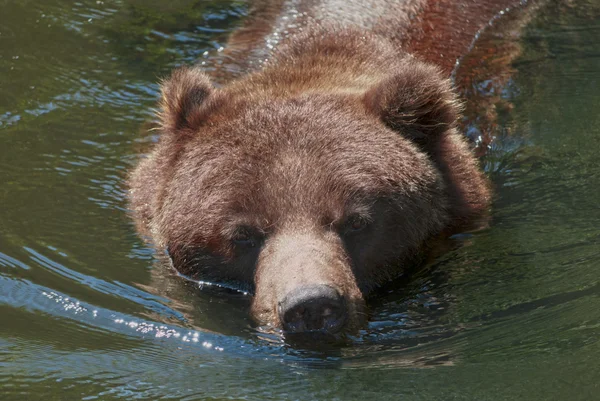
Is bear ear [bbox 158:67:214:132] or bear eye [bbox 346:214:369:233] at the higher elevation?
bear ear [bbox 158:67:214:132]

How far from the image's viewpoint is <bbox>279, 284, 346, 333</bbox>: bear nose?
5.29 m

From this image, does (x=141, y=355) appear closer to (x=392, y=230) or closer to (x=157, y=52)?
(x=392, y=230)

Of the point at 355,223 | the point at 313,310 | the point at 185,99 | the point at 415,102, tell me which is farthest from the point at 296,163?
the point at 313,310

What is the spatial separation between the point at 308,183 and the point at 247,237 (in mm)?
535

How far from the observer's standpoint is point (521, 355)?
520 cm

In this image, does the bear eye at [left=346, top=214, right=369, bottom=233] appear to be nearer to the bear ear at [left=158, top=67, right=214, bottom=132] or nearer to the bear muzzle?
the bear muzzle

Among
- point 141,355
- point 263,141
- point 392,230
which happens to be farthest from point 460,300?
point 141,355

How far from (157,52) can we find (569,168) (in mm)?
4753

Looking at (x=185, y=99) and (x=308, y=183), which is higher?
(x=185, y=99)

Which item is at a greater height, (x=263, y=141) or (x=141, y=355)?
(x=263, y=141)

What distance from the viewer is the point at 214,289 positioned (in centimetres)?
663

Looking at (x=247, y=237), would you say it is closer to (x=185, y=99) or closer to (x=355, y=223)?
(x=355, y=223)

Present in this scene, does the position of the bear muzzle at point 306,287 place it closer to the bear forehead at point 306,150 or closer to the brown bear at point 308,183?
the brown bear at point 308,183

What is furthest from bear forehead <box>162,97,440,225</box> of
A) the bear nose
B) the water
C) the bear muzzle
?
the bear nose
